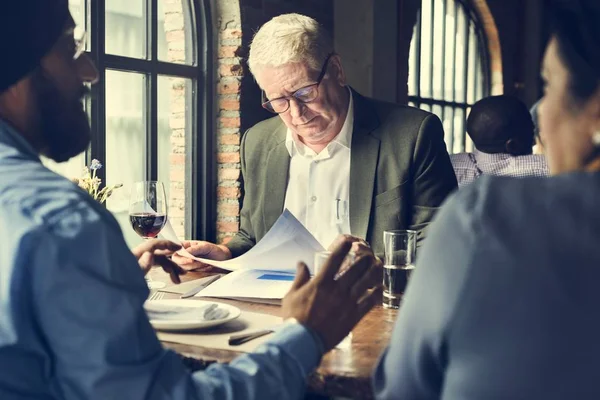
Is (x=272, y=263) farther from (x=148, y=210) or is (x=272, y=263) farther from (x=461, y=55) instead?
(x=461, y=55)

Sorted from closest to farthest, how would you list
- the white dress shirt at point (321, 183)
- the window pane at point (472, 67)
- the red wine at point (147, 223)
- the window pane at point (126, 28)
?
the red wine at point (147, 223), the white dress shirt at point (321, 183), the window pane at point (126, 28), the window pane at point (472, 67)

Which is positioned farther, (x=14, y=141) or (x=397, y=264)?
(x=397, y=264)

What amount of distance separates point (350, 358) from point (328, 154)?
1.36m

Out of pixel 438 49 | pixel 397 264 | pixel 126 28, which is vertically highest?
pixel 438 49

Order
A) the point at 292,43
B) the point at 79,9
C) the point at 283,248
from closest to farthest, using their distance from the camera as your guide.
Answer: the point at 283,248, the point at 292,43, the point at 79,9

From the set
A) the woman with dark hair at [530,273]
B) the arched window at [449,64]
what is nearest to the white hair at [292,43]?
the woman with dark hair at [530,273]

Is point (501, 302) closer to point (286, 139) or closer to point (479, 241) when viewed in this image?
point (479, 241)

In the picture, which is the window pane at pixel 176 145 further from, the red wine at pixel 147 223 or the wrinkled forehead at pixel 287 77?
the red wine at pixel 147 223

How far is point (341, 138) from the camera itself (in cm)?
263

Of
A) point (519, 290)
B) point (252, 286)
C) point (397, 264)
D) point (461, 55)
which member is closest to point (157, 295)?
point (252, 286)

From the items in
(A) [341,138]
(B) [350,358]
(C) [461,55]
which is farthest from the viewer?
(C) [461,55]

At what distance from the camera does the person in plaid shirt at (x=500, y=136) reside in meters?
3.71

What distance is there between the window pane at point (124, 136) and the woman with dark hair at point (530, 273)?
270 centimetres

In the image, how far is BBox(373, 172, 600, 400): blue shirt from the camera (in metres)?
0.75
